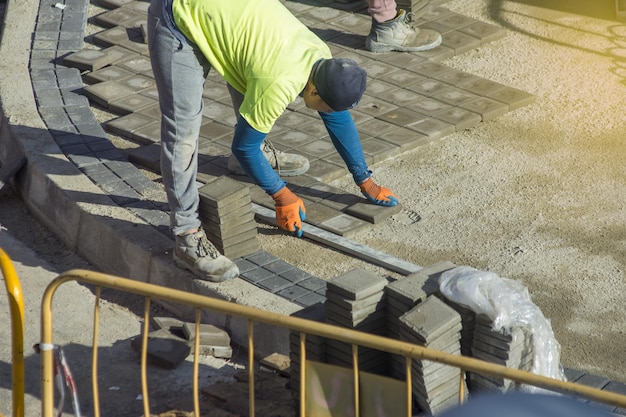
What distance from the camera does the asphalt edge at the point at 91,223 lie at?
568cm

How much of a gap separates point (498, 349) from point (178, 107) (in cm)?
213

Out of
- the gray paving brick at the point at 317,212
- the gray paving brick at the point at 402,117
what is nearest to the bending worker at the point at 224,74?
the gray paving brick at the point at 317,212

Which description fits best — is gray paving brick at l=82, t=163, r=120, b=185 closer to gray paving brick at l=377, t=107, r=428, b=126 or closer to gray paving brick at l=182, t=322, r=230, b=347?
gray paving brick at l=182, t=322, r=230, b=347

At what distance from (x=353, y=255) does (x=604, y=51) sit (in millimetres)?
3682

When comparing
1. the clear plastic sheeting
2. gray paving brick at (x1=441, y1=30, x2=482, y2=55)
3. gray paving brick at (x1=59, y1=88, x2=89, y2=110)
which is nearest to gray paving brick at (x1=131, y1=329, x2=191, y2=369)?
the clear plastic sheeting

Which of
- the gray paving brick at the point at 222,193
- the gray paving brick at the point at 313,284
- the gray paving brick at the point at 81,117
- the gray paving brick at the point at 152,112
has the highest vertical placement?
the gray paving brick at the point at 222,193

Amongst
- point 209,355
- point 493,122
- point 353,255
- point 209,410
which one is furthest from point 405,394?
point 493,122

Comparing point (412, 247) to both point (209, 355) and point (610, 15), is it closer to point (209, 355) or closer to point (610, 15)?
point (209, 355)

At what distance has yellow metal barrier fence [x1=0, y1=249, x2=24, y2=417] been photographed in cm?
441

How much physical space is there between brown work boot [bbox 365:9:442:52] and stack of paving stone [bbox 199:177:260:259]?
3200mm

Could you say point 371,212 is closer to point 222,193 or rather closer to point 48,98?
point 222,193

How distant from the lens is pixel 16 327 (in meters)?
4.44

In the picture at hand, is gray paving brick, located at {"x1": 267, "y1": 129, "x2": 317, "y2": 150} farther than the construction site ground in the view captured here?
Yes

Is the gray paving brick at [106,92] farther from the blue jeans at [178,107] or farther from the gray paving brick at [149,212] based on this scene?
the blue jeans at [178,107]
